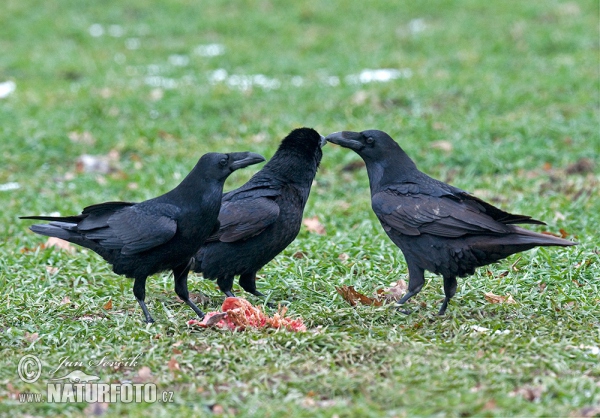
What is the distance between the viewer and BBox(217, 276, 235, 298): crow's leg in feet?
20.0

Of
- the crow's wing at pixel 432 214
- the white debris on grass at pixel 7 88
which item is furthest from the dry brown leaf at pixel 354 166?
the white debris on grass at pixel 7 88

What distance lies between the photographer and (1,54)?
15461mm

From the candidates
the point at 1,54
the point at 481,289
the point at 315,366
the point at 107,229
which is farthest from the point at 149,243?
the point at 1,54

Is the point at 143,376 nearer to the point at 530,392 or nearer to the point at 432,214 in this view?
the point at 530,392

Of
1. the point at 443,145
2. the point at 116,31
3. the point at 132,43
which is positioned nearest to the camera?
the point at 443,145

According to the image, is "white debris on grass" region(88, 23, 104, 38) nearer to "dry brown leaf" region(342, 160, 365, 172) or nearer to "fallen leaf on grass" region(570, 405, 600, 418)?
"dry brown leaf" region(342, 160, 365, 172)

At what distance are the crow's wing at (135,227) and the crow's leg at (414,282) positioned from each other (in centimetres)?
164

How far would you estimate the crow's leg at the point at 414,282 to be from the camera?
18.9 feet

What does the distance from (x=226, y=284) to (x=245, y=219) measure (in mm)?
552

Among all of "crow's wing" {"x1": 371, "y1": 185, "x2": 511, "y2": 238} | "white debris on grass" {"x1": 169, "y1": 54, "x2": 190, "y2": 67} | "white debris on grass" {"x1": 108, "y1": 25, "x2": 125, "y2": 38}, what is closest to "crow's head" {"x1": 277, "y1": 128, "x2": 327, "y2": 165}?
"crow's wing" {"x1": 371, "y1": 185, "x2": 511, "y2": 238}

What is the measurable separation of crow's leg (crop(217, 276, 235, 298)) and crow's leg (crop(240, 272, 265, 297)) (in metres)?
0.09

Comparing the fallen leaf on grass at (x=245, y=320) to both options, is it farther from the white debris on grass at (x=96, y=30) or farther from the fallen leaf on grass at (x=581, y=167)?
the white debris on grass at (x=96, y=30)

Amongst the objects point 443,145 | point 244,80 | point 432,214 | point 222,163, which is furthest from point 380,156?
point 244,80

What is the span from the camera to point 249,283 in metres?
6.18
